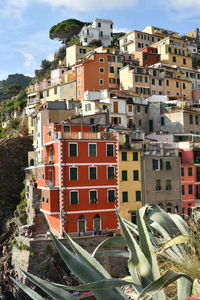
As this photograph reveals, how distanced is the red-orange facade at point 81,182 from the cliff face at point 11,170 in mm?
19222

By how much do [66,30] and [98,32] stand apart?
13.4m

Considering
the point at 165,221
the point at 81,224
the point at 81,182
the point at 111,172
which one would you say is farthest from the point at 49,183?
the point at 165,221

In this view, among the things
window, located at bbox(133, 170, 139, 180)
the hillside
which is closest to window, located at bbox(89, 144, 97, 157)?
window, located at bbox(133, 170, 139, 180)

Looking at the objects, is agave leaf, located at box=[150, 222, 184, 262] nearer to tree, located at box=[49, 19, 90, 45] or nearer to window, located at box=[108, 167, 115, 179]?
window, located at box=[108, 167, 115, 179]

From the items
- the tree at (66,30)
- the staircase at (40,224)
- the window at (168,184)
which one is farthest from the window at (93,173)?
the tree at (66,30)

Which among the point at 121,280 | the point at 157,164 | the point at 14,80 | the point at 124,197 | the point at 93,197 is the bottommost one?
the point at 124,197

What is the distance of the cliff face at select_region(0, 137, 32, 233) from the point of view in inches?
1963

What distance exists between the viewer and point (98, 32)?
84.4 meters

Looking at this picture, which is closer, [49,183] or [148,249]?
[148,249]

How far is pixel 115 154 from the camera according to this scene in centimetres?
3219

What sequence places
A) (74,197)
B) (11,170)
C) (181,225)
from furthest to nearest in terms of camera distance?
(11,170) < (74,197) < (181,225)

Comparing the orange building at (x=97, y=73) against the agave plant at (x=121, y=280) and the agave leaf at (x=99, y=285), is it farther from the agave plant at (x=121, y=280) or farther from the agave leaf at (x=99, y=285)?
the agave leaf at (x=99, y=285)

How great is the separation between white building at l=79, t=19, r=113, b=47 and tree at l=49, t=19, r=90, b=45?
9.78 m

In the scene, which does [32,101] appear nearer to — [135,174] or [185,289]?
[135,174]
